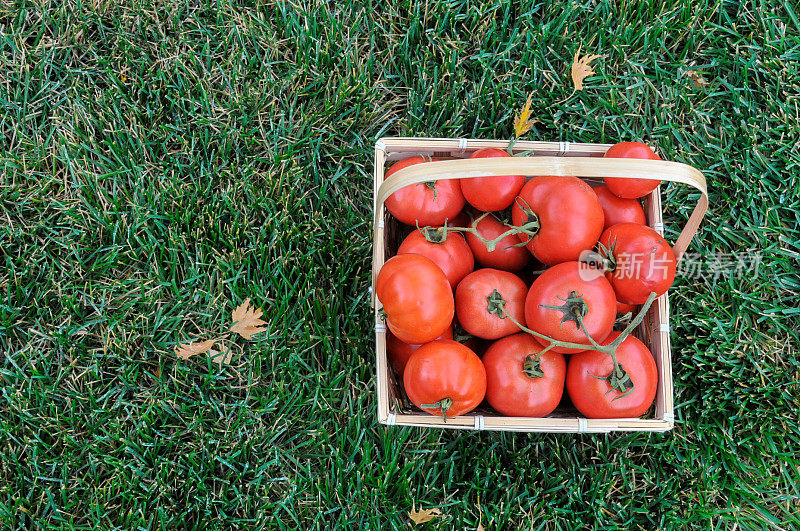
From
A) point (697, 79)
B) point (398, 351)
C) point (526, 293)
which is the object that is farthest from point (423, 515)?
point (697, 79)

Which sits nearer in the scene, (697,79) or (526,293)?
(526,293)

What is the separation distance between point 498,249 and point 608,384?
0.44 m

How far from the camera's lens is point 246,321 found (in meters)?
2.07

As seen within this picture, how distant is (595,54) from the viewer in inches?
94.2

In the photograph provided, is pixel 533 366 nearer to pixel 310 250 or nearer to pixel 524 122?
pixel 310 250

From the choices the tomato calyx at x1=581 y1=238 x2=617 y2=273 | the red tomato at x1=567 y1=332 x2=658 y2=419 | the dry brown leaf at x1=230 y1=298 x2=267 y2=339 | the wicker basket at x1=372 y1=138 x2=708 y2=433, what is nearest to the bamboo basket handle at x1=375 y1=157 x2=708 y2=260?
the wicker basket at x1=372 y1=138 x2=708 y2=433

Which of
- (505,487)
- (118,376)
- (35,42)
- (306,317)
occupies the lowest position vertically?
(505,487)

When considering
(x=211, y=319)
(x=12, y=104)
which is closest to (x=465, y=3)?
(x=211, y=319)

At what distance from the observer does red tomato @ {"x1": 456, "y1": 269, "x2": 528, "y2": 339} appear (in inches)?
65.4

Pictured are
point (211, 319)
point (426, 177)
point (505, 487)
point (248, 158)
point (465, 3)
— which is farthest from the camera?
point (465, 3)

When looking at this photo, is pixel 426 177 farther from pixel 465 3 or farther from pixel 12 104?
pixel 12 104

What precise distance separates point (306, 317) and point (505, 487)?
0.80 metres

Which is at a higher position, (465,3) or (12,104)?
(465,3)

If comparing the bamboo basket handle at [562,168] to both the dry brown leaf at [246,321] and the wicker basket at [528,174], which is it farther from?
the dry brown leaf at [246,321]
